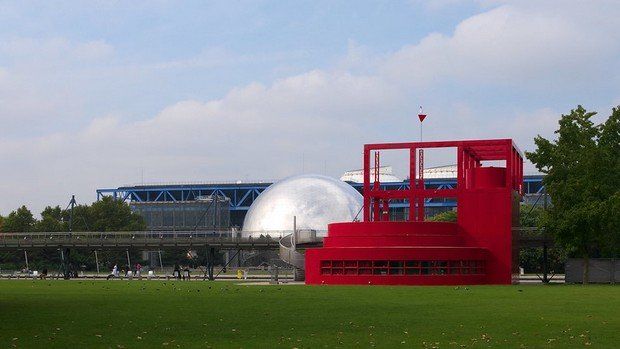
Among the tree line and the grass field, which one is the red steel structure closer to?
the grass field

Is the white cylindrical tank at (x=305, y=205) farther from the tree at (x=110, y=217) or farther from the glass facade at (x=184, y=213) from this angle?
the glass facade at (x=184, y=213)

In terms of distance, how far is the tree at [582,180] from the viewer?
75.1 meters

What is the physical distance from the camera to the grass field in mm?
24312

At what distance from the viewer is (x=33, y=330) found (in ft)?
89.3

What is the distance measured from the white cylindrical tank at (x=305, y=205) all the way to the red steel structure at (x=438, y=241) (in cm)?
4645

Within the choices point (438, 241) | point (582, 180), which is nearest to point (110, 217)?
point (438, 241)

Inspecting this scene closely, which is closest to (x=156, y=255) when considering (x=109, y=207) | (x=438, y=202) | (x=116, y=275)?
(x=109, y=207)

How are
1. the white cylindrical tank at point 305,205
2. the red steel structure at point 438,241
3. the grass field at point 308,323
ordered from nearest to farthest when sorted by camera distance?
1. the grass field at point 308,323
2. the red steel structure at point 438,241
3. the white cylindrical tank at point 305,205

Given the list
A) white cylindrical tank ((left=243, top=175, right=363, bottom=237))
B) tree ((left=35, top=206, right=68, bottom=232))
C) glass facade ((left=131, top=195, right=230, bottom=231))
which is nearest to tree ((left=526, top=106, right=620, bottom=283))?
white cylindrical tank ((left=243, top=175, right=363, bottom=237))

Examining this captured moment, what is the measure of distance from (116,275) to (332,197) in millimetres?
37892

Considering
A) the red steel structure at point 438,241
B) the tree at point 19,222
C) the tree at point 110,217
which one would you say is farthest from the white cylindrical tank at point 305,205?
the red steel structure at point 438,241

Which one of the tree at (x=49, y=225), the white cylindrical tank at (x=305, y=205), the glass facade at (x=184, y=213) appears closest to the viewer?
the white cylindrical tank at (x=305, y=205)

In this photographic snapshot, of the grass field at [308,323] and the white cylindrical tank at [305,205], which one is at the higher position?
the white cylindrical tank at [305,205]

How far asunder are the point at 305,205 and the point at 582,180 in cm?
6115
